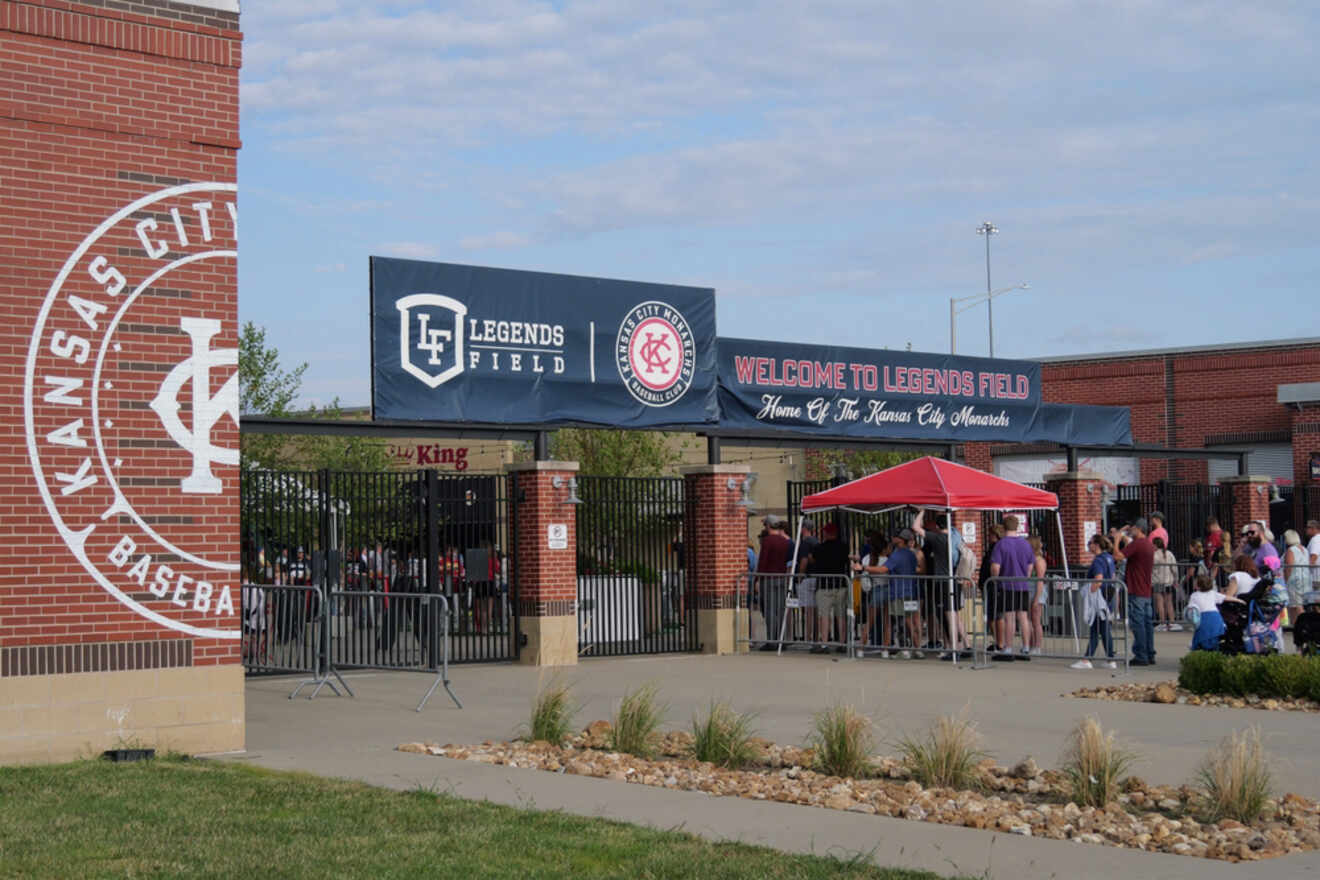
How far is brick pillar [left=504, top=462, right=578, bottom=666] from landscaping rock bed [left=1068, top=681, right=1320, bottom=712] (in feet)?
22.6

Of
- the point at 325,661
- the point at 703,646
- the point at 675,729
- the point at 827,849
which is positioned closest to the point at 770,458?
the point at 703,646

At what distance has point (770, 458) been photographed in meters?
48.8

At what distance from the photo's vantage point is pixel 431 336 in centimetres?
1928

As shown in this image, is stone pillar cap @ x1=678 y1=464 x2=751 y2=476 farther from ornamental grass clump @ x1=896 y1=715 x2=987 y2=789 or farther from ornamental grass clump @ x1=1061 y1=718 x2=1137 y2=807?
ornamental grass clump @ x1=1061 y1=718 x2=1137 y2=807

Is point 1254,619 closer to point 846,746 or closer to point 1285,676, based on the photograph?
point 1285,676

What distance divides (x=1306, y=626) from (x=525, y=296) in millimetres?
10129

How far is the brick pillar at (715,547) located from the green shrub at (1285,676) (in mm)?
8658

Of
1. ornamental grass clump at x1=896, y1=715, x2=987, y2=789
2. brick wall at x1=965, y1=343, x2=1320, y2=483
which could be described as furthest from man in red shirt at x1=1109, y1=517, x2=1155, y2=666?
brick wall at x1=965, y1=343, x2=1320, y2=483

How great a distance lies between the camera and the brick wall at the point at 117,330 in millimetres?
11594

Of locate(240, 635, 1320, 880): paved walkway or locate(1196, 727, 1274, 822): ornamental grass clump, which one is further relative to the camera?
locate(1196, 727, 1274, 822): ornamental grass clump

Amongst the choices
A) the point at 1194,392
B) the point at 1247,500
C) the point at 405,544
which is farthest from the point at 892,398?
the point at 1194,392

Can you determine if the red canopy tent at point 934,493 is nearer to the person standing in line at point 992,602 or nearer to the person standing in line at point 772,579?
the person standing in line at point 992,602

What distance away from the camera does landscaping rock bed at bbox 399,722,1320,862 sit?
8445 millimetres

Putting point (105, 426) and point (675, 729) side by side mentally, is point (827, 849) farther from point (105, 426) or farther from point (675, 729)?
point (105, 426)
